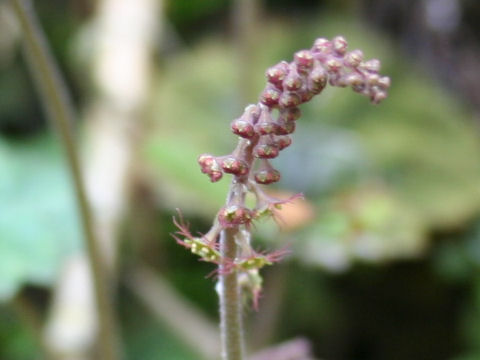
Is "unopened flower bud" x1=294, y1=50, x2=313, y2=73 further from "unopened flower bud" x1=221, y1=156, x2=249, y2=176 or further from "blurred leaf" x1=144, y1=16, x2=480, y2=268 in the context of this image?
"blurred leaf" x1=144, y1=16, x2=480, y2=268

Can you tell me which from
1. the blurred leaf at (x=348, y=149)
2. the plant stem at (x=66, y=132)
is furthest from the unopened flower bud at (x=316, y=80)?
the blurred leaf at (x=348, y=149)

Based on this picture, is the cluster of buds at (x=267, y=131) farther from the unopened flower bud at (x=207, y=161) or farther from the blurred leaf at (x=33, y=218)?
the blurred leaf at (x=33, y=218)

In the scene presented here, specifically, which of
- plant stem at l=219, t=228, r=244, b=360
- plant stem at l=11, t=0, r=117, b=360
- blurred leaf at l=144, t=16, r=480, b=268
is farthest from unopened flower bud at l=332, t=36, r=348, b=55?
blurred leaf at l=144, t=16, r=480, b=268

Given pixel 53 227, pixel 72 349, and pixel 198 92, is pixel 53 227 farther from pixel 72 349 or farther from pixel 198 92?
pixel 198 92

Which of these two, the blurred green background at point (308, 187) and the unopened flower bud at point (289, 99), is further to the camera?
the blurred green background at point (308, 187)

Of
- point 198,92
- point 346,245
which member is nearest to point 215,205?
point 346,245

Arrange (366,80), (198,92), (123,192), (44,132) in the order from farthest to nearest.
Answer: (44,132) < (198,92) < (123,192) < (366,80)
